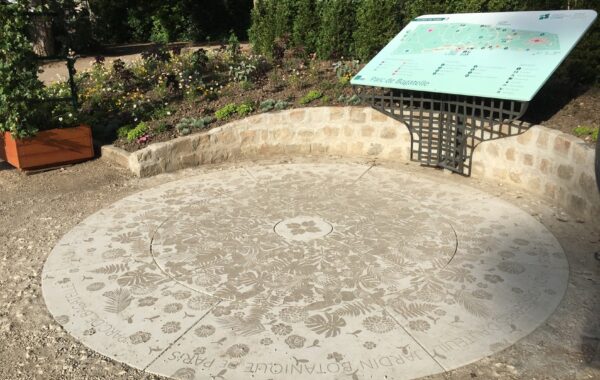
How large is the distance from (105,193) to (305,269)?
3092mm

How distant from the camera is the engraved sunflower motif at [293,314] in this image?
379cm

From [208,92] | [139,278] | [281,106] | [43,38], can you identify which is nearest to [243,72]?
[208,92]

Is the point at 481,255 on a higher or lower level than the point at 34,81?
lower

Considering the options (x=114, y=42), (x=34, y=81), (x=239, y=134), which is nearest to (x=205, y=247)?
(x=239, y=134)

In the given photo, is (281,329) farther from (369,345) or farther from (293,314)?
(369,345)

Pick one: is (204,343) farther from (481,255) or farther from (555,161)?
(555,161)

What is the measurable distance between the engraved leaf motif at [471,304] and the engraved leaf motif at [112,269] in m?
Answer: 2.69

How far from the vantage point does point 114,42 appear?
17.7 metres

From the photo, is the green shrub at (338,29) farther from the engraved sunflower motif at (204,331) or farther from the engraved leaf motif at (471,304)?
the engraved sunflower motif at (204,331)

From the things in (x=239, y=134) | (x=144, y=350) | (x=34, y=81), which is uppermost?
(x=34, y=81)

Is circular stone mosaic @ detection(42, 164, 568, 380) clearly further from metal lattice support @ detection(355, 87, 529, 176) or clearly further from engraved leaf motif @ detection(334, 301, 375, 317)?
metal lattice support @ detection(355, 87, 529, 176)

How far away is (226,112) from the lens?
775 cm

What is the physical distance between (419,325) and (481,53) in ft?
12.7

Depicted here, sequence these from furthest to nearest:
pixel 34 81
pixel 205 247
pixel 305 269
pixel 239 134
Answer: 1. pixel 239 134
2. pixel 34 81
3. pixel 205 247
4. pixel 305 269
